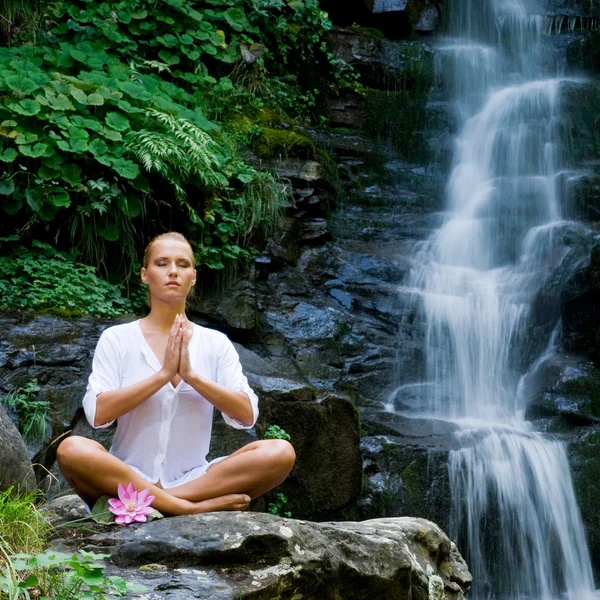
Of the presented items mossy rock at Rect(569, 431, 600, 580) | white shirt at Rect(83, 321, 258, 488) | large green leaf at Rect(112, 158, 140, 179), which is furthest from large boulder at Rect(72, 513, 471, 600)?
large green leaf at Rect(112, 158, 140, 179)

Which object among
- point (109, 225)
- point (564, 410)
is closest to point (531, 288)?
point (564, 410)

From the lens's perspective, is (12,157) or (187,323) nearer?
(187,323)

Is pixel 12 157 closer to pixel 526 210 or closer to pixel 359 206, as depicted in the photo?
pixel 359 206

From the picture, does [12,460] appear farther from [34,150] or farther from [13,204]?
[34,150]

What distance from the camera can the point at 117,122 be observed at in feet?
23.5

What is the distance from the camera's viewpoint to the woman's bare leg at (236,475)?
311 centimetres

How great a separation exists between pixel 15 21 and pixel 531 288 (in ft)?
20.1

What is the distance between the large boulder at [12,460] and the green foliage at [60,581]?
0.96m

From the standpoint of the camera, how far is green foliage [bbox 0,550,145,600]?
2260mm

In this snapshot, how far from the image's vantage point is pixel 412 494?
21.4 ft

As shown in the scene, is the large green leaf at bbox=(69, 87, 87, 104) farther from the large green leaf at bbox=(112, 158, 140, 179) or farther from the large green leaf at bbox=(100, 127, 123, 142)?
the large green leaf at bbox=(112, 158, 140, 179)

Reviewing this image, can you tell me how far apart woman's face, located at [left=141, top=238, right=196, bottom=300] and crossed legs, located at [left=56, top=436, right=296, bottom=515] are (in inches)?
26.7

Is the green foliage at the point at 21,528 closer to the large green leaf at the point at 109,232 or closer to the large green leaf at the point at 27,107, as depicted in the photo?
the large green leaf at the point at 109,232

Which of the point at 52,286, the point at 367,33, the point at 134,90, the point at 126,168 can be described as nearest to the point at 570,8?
the point at 367,33
